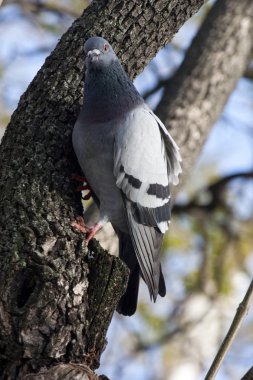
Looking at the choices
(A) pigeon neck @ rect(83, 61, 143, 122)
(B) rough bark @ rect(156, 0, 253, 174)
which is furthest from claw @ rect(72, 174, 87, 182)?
(B) rough bark @ rect(156, 0, 253, 174)

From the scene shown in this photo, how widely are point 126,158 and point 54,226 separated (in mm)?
775

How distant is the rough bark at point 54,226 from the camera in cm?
383

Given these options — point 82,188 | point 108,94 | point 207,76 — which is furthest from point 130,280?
point 207,76

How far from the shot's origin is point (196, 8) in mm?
5168

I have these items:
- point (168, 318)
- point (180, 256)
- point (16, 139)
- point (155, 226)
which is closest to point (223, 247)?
point (180, 256)

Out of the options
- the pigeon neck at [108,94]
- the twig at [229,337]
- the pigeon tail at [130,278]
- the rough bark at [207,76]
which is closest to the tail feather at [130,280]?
the pigeon tail at [130,278]

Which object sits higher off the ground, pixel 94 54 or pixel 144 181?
pixel 94 54

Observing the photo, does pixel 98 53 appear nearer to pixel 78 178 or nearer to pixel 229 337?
→ pixel 78 178

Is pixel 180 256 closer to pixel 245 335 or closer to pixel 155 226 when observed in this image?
pixel 245 335

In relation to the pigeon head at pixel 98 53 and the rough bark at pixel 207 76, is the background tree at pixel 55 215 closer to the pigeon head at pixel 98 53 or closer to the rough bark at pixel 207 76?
the pigeon head at pixel 98 53

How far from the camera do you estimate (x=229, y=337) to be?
143 inches

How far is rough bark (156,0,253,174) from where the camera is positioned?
748 cm

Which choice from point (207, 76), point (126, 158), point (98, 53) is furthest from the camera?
point (207, 76)

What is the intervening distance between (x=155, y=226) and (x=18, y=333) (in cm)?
141
